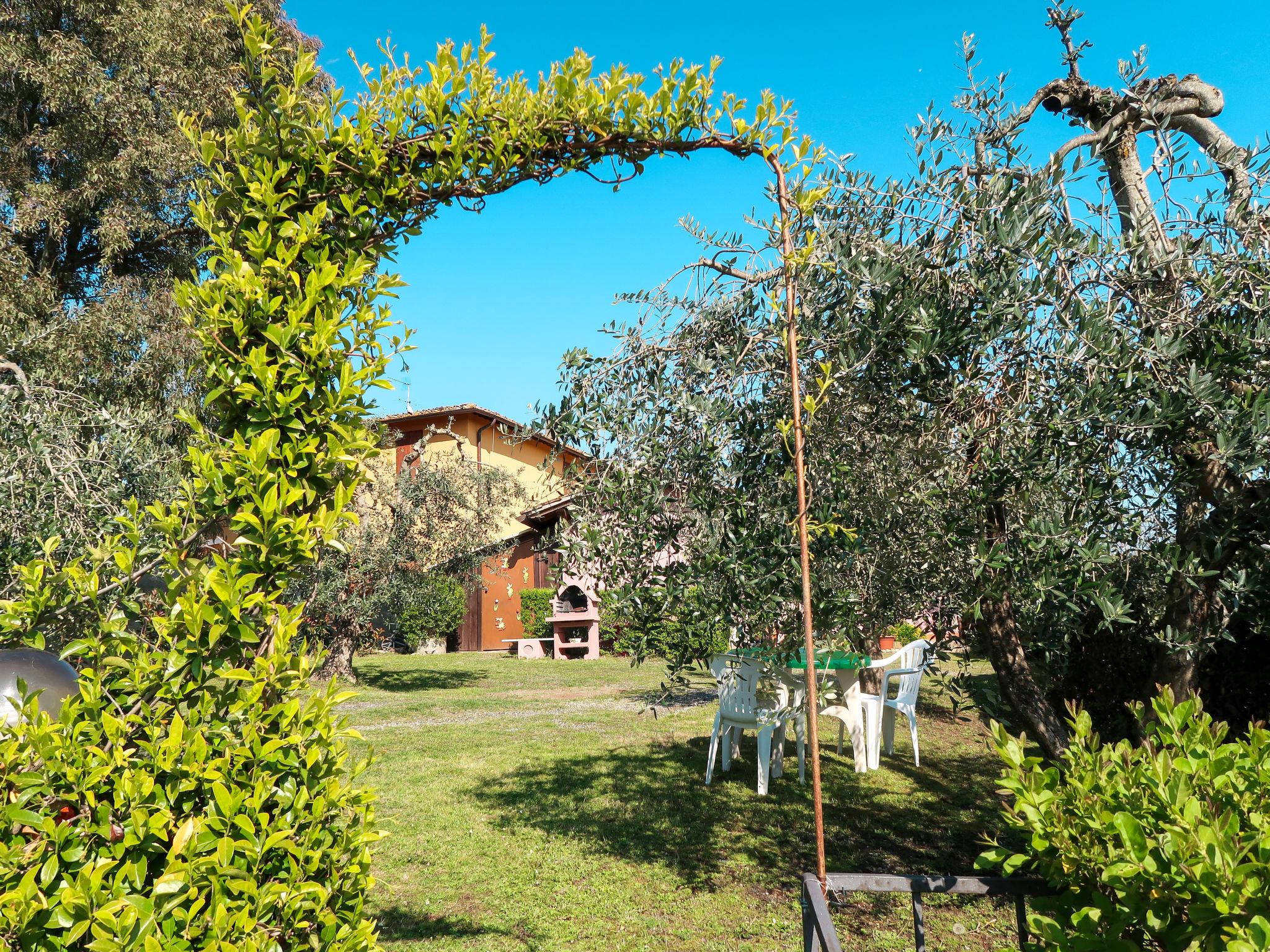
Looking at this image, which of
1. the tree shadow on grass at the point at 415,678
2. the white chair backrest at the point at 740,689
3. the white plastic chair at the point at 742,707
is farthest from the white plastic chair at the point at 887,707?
the tree shadow on grass at the point at 415,678

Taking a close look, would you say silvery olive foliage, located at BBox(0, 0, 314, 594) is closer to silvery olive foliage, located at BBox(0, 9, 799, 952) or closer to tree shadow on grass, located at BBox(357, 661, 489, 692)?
tree shadow on grass, located at BBox(357, 661, 489, 692)

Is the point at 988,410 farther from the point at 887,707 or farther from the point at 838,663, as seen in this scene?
the point at 887,707

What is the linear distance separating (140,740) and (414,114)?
2222mm

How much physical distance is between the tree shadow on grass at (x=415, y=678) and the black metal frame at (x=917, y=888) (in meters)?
14.7

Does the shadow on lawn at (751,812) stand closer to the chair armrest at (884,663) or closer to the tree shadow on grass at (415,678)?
the chair armrest at (884,663)

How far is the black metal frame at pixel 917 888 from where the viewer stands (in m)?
2.54

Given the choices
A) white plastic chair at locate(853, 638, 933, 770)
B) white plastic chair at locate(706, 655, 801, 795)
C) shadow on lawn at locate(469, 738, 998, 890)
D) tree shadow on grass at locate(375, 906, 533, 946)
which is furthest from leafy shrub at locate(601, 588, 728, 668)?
white plastic chair at locate(853, 638, 933, 770)

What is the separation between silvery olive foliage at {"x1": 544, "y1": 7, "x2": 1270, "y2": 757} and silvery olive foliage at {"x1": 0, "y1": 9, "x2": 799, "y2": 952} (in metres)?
1.44

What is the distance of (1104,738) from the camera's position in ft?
18.9

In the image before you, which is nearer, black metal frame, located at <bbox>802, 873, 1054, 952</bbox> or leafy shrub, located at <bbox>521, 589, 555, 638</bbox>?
black metal frame, located at <bbox>802, 873, 1054, 952</bbox>

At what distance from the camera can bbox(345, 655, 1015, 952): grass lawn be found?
16.3ft

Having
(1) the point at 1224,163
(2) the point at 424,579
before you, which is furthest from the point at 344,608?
(1) the point at 1224,163

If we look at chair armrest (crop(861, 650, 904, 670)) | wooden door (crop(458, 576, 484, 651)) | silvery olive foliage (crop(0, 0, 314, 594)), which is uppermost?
silvery olive foliage (crop(0, 0, 314, 594))

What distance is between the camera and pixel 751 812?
7.54 metres
